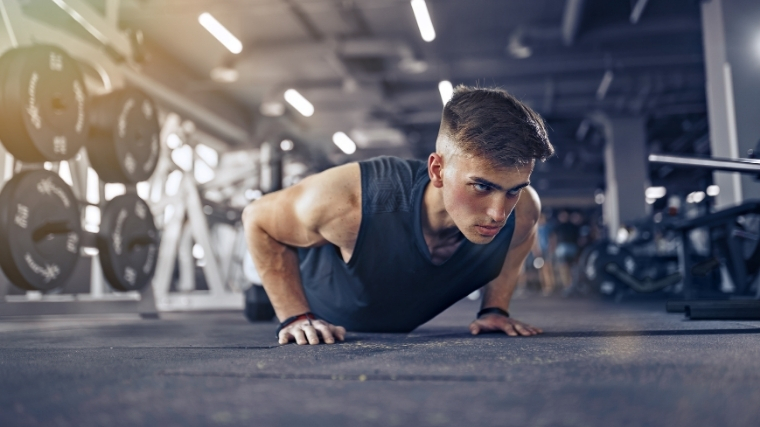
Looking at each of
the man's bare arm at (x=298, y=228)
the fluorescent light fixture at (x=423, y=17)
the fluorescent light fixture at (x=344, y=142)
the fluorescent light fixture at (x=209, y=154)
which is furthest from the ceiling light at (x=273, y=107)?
the man's bare arm at (x=298, y=228)

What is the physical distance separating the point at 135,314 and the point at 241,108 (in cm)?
593

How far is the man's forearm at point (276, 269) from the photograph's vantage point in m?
1.58

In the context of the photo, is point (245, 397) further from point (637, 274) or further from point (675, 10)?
point (675, 10)

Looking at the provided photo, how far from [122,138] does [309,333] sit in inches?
→ 84.5

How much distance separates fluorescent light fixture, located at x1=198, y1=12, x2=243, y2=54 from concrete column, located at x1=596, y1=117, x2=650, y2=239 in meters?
5.25

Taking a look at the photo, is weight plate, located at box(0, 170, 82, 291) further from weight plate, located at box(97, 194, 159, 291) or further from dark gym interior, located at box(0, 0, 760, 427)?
weight plate, located at box(97, 194, 159, 291)

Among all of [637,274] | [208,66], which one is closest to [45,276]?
[637,274]

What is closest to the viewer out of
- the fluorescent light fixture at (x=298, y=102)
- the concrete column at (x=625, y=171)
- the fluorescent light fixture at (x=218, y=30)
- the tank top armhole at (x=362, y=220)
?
the tank top armhole at (x=362, y=220)

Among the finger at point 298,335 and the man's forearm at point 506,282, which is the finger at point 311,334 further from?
the man's forearm at point 506,282

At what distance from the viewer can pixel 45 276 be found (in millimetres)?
2539

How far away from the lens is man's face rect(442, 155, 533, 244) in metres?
1.31

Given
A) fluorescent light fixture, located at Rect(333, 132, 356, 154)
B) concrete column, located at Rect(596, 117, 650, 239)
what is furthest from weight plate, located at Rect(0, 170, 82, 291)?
fluorescent light fixture, located at Rect(333, 132, 356, 154)

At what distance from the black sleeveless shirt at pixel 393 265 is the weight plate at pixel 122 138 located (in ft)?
5.83

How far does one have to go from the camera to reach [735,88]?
409cm
